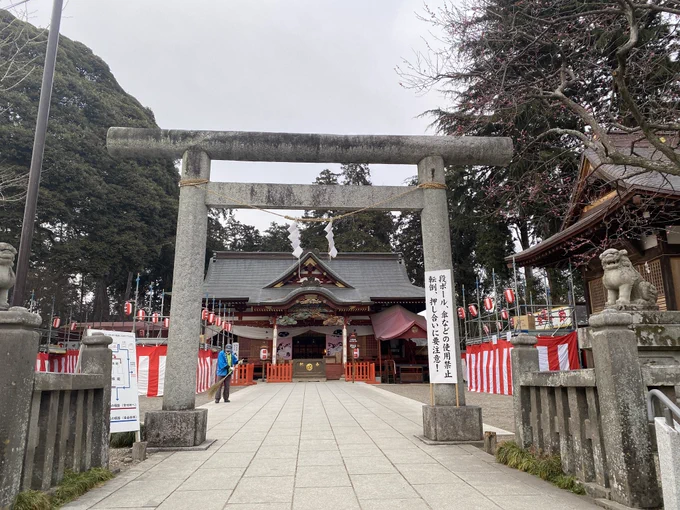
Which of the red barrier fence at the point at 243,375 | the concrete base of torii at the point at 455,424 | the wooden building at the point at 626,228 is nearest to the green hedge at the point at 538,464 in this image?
the concrete base of torii at the point at 455,424

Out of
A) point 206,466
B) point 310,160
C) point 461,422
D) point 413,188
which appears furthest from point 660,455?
point 310,160

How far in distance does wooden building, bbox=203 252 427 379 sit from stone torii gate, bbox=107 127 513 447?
14894 millimetres

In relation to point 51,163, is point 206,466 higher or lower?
lower

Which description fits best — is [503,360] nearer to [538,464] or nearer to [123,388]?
[538,464]

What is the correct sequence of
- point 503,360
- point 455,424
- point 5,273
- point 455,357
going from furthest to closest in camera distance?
point 503,360
point 455,357
point 455,424
point 5,273

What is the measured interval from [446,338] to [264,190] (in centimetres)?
342

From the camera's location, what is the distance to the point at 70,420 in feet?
13.6

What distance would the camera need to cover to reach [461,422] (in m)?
6.24

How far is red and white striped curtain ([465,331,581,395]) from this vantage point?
13320 mm

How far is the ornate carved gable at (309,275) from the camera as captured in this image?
24719mm

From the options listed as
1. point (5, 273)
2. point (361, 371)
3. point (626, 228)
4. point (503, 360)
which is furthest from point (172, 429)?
point (361, 371)

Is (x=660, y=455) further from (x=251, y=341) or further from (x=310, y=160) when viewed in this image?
(x=251, y=341)

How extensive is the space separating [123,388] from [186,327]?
1.07m

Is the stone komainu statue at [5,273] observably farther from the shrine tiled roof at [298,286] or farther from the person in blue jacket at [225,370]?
the shrine tiled roof at [298,286]
